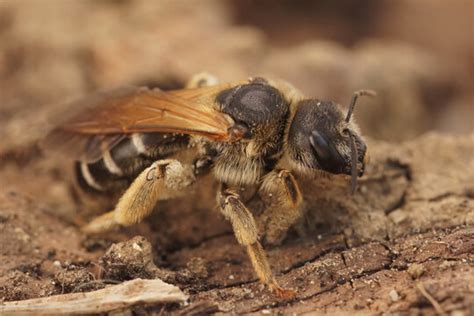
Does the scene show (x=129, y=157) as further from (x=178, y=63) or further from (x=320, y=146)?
(x=178, y=63)

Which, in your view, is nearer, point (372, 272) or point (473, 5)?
point (372, 272)

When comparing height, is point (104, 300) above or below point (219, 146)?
below

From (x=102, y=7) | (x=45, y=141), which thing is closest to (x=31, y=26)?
(x=102, y=7)

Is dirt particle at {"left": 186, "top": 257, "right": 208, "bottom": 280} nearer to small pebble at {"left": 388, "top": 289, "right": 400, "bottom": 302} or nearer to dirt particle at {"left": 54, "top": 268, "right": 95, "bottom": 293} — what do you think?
dirt particle at {"left": 54, "top": 268, "right": 95, "bottom": 293}

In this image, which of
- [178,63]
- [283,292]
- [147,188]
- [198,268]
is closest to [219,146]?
[147,188]

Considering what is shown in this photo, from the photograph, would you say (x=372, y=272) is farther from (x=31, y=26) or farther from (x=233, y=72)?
(x=31, y=26)

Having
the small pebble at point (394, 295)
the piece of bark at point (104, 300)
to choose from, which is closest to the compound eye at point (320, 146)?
the small pebble at point (394, 295)

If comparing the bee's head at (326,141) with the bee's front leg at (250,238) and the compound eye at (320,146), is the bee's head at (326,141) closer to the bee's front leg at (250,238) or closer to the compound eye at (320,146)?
the compound eye at (320,146)
